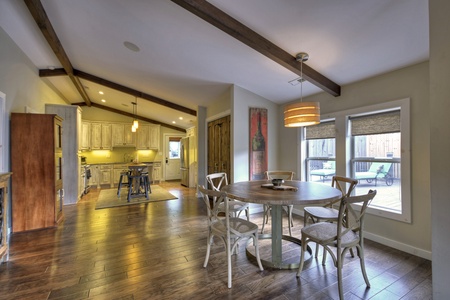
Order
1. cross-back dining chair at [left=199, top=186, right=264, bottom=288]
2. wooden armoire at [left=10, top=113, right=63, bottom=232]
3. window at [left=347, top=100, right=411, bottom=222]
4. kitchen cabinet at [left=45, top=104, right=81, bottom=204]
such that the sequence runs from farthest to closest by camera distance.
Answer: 1. kitchen cabinet at [left=45, top=104, right=81, bottom=204]
2. wooden armoire at [left=10, top=113, right=63, bottom=232]
3. window at [left=347, top=100, right=411, bottom=222]
4. cross-back dining chair at [left=199, top=186, right=264, bottom=288]

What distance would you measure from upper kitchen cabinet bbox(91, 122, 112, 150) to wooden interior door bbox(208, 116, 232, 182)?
4533mm

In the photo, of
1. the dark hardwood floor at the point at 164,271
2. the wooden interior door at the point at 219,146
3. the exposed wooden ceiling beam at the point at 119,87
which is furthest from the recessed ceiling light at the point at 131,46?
the dark hardwood floor at the point at 164,271

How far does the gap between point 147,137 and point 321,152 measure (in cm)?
666

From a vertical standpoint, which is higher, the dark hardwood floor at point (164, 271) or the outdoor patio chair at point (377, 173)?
the outdoor patio chair at point (377, 173)

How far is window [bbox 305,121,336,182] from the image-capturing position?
3.57 meters

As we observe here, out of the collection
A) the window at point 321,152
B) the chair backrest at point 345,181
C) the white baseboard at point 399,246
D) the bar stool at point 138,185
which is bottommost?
the white baseboard at point 399,246

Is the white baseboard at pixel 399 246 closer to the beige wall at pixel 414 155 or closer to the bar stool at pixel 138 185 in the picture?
the beige wall at pixel 414 155

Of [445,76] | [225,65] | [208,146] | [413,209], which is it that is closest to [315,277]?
[413,209]

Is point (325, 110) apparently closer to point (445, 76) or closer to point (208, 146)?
point (445, 76)

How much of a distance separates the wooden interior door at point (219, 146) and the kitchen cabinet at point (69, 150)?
10.8 ft

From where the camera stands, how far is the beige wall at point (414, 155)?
7.73 feet

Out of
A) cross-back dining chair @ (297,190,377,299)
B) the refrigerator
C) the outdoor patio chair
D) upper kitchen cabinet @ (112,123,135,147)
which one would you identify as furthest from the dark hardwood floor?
upper kitchen cabinet @ (112,123,135,147)

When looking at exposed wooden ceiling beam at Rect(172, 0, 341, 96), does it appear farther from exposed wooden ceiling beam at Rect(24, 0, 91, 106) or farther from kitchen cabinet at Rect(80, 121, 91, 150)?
kitchen cabinet at Rect(80, 121, 91, 150)

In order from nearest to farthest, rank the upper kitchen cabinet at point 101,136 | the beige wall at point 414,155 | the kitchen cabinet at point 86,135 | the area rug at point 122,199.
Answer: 1. the beige wall at point 414,155
2. the area rug at point 122,199
3. the kitchen cabinet at point 86,135
4. the upper kitchen cabinet at point 101,136
